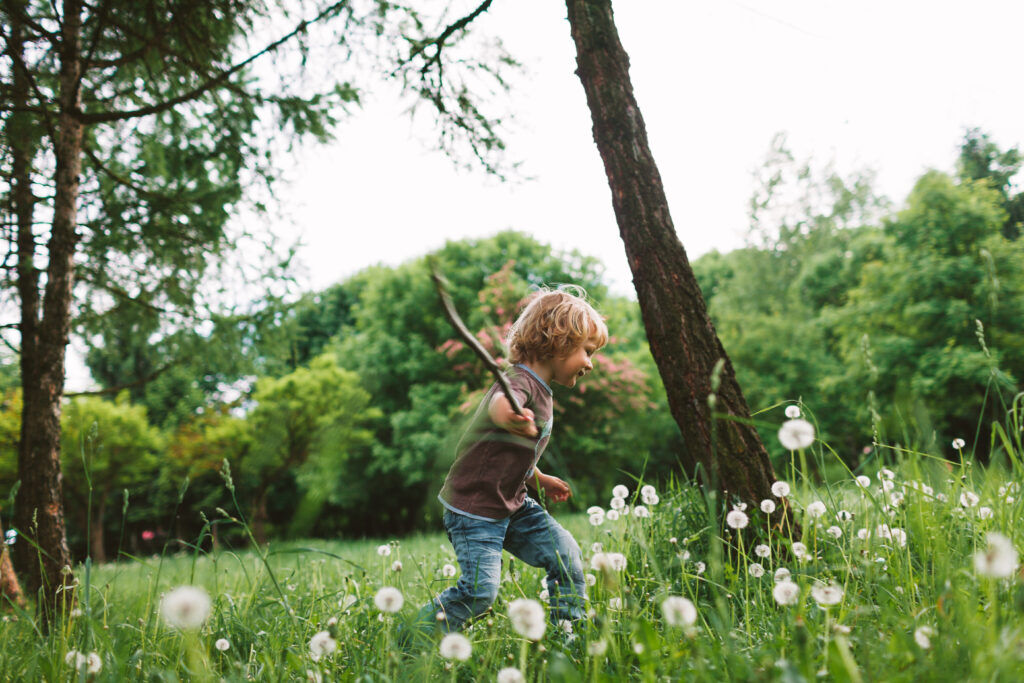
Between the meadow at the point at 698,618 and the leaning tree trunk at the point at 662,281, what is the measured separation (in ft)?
0.70

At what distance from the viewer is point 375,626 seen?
81.3 inches

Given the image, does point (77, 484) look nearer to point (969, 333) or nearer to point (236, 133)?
point (236, 133)

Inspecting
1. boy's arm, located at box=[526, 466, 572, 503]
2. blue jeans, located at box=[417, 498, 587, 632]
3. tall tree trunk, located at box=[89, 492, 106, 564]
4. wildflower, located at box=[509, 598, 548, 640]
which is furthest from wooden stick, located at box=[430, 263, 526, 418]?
tall tree trunk, located at box=[89, 492, 106, 564]

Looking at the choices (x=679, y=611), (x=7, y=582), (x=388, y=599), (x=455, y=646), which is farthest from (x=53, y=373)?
(x=679, y=611)

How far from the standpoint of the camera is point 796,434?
1.05 metres

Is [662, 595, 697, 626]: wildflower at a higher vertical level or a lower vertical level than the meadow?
higher

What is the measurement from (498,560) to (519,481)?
296mm

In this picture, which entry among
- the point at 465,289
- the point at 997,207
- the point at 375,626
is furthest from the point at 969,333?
the point at 375,626

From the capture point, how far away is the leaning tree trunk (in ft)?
7.93

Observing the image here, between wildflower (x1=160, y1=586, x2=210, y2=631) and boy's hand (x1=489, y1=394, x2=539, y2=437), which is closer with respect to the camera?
wildflower (x1=160, y1=586, x2=210, y2=631)

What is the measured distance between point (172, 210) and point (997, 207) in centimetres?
1854

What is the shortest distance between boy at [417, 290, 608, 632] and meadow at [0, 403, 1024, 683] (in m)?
0.14

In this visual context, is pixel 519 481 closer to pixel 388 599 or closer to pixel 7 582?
pixel 388 599

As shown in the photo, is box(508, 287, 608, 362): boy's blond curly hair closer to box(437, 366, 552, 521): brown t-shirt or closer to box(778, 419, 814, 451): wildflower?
box(437, 366, 552, 521): brown t-shirt
